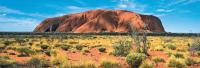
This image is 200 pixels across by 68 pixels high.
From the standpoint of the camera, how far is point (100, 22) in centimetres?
14088

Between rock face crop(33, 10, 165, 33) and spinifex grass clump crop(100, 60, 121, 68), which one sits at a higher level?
rock face crop(33, 10, 165, 33)

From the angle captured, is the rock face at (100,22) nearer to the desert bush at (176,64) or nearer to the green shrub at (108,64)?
the desert bush at (176,64)

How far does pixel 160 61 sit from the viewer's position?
1955cm

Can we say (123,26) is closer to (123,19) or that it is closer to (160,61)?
(123,19)

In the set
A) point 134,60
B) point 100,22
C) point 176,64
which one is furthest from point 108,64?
point 100,22

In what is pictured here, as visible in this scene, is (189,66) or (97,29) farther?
(97,29)

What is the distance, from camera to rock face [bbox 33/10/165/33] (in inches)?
5463

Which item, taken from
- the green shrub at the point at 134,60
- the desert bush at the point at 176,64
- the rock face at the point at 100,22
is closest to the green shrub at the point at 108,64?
the green shrub at the point at 134,60

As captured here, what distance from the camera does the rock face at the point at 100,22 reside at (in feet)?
455

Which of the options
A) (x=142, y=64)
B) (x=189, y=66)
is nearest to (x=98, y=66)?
(x=142, y=64)

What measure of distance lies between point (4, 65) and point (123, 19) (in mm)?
127474

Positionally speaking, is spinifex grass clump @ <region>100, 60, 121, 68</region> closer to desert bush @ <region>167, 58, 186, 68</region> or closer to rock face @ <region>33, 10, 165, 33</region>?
desert bush @ <region>167, 58, 186, 68</region>

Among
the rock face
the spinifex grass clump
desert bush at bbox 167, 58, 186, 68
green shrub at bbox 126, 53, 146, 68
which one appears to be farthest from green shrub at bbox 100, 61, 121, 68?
the rock face

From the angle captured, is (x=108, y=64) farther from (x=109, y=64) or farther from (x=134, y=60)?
(x=134, y=60)
